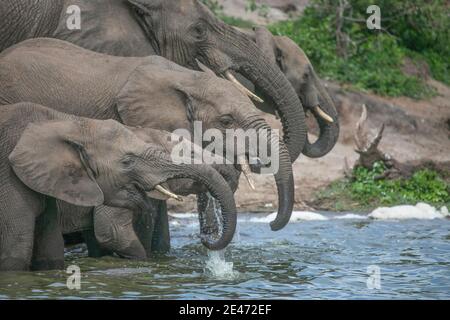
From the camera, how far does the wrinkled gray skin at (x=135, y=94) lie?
10039 mm

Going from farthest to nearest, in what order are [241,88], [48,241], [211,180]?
[241,88]
[48,241]
[211,180]

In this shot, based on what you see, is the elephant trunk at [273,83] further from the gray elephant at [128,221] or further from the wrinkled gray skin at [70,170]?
the wrinkled gray skin at [70,170]

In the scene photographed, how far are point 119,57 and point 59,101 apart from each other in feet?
2.09

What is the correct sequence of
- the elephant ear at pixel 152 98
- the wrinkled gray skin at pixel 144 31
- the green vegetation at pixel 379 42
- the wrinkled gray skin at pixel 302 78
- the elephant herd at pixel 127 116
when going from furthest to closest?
the green vegetation at pixel 379 42 < the wrinkled gray skin at pixel 302 78 < the wrinkled gray skin at pixel 144 31 < the elephant ear at pixel 152 98 < the elephant herd at pixel 127 116

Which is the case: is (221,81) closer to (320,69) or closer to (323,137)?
(323,137)

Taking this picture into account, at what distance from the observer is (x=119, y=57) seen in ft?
34.3

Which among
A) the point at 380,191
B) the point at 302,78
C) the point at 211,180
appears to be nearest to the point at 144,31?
the point at 302,78

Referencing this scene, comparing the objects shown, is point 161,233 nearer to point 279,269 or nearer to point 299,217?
point 279,269

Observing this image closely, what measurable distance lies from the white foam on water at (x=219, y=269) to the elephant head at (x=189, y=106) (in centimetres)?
78

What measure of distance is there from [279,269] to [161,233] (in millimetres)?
1243

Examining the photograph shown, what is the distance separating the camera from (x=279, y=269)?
34.1 feet

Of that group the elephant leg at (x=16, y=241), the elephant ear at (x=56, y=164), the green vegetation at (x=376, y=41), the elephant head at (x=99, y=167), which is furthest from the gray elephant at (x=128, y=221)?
the green vegetation at (x=376, y=41)

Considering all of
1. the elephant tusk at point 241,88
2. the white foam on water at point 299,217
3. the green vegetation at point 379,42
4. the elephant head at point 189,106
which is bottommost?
the white foam on water at point 299,217

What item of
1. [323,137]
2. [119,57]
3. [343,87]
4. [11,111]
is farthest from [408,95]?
[11,111]
